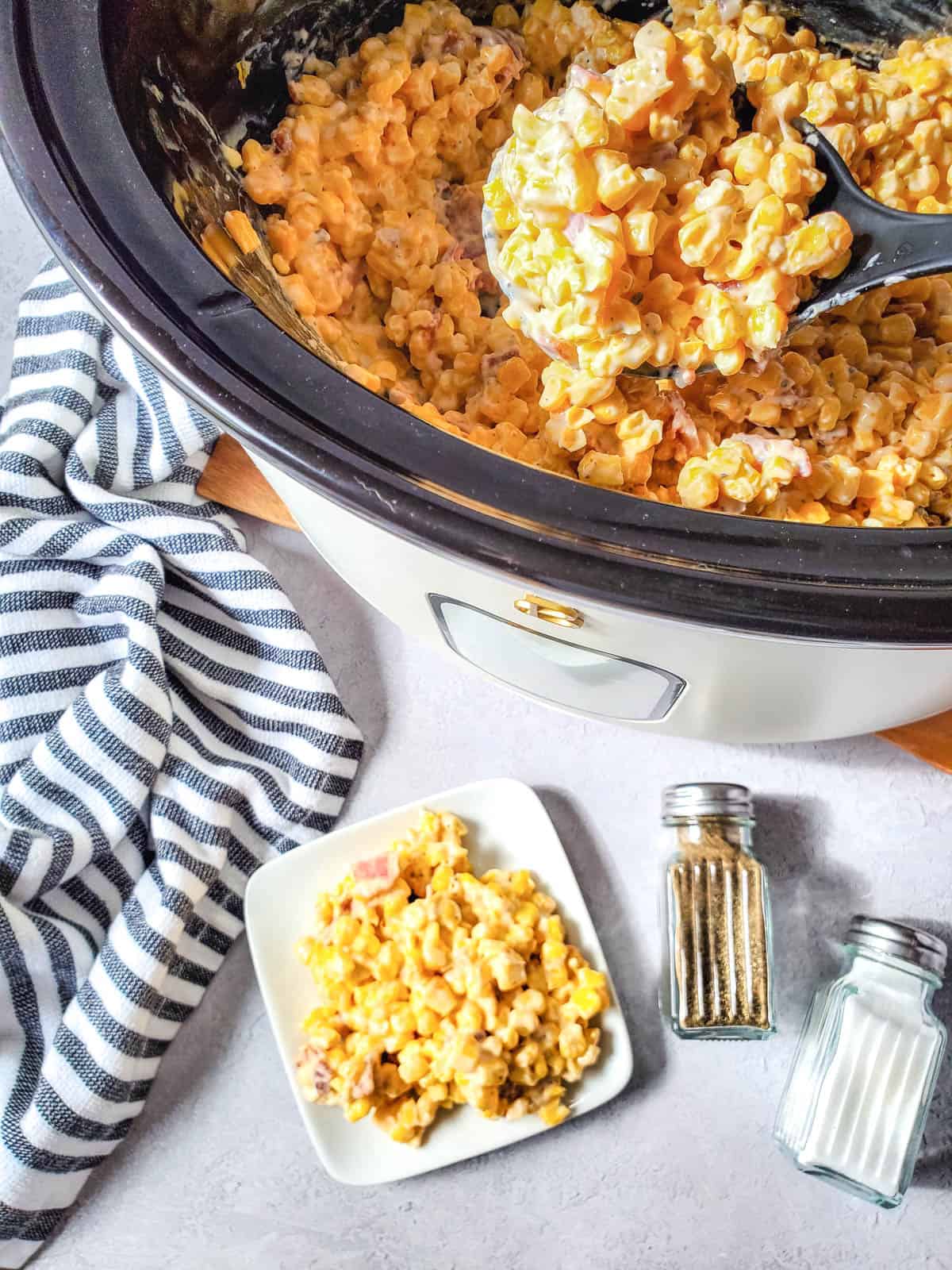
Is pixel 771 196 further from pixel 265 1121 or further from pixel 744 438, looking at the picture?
pixel 265 1121

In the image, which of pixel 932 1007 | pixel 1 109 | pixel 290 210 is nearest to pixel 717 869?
pixel 932 1007

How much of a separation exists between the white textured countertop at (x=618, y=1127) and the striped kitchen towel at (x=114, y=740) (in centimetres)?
6

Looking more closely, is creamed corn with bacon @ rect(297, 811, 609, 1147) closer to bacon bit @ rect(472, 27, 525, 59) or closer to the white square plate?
the white square plate

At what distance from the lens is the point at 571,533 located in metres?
0.55

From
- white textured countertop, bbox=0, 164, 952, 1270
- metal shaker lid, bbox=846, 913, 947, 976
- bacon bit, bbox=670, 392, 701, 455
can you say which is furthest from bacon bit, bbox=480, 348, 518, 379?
metal shaker lid, bbox=846, 913, 947, 976

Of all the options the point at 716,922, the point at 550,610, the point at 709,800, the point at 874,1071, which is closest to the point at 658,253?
the point at 550,610

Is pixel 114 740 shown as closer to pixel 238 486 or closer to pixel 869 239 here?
pixel 238 486

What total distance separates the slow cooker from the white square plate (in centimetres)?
36

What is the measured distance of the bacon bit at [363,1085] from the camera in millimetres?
954

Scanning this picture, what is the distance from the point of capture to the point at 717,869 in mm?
989

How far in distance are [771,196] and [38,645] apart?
2.47 ft

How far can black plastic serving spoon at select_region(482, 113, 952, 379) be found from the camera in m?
0.69

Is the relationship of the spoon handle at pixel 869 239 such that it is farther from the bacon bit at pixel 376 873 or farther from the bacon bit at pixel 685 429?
the bacon bit at pixel 376 873

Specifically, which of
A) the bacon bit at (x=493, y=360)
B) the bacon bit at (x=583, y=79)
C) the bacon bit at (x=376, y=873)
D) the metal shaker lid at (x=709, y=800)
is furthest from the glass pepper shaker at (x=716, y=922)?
the bacon bit at (x=583, y=79)
